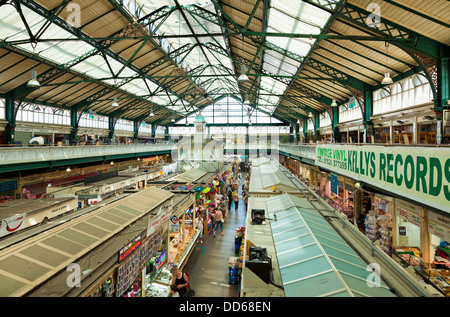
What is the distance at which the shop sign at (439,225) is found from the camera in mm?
5584

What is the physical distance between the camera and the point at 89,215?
204 inches

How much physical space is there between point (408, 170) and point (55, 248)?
6088 millimetres

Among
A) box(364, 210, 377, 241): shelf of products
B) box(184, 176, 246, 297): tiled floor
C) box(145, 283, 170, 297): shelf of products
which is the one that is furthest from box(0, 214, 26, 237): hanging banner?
box(364, 210, 377, 241): shelf of products

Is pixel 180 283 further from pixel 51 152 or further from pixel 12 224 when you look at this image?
pixel 51 152

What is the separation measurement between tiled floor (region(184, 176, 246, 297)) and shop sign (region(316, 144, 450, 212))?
5240 millimetres

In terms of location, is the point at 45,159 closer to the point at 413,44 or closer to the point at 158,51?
the point at 158,51

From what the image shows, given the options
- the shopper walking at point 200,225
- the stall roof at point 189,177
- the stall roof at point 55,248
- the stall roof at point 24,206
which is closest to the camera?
the stall roof at point 55,248

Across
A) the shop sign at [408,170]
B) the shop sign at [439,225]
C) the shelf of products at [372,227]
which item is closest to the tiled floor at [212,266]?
→ the shop sign at [408,170]

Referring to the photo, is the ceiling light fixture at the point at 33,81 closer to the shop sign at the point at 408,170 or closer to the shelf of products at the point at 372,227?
the shop sign at the point at 408,170

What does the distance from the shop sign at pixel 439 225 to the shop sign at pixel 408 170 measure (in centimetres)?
214

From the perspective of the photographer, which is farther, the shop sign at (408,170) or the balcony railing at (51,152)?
the balcony railing at (51,152)
